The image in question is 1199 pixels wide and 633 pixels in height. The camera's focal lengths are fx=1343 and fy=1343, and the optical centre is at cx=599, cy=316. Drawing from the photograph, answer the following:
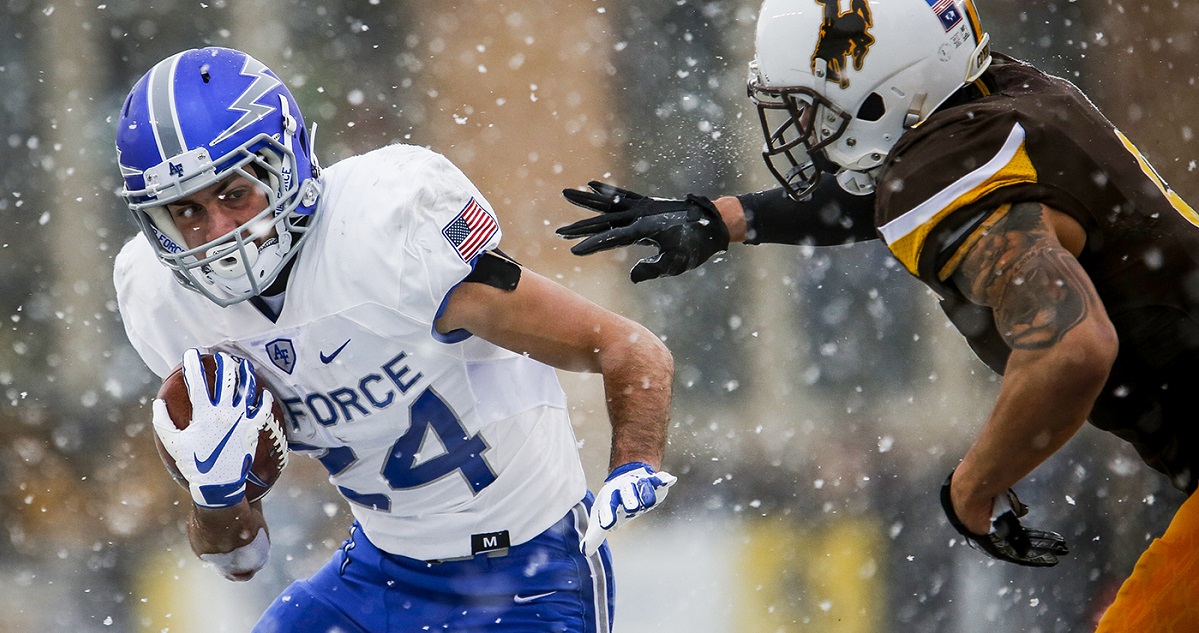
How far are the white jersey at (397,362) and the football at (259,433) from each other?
0.23 ft

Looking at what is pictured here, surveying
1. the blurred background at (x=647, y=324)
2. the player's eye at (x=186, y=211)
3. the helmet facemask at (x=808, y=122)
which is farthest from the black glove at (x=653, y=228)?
the blurred background at (x=647, y=324)

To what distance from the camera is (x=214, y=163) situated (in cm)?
229

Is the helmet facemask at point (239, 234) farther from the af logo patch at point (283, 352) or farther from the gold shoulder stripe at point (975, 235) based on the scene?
the gold shoulder stripe at point (975, 235)

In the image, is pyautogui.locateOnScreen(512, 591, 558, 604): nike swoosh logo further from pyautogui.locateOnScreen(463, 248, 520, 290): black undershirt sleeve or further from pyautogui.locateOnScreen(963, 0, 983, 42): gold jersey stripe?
pyautogui.locateOnScreen(963, 0, 983, 42): gold jersey stripe

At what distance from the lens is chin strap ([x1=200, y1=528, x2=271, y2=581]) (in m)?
2.51

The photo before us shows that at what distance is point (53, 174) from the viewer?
5414mm

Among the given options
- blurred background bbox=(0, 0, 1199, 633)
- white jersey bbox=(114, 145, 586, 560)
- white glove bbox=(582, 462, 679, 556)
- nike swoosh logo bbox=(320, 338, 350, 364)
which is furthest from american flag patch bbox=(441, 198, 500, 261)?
blurred background bbox=(0, 0, 1199, 633)

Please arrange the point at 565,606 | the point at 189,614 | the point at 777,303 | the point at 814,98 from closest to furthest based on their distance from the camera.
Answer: the point at 814,98 < the point at 565,606 < the point at 189,614 < the point at 777,303

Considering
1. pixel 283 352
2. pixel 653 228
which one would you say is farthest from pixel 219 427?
pixel 653 228

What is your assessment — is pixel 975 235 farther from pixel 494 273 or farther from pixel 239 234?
pixel 239 234

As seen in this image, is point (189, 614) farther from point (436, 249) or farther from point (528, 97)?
point (436, 249)

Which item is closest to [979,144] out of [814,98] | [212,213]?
[814,98]

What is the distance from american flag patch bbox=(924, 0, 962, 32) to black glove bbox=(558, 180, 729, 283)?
0.73m

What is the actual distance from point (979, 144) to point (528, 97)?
3.96 m
